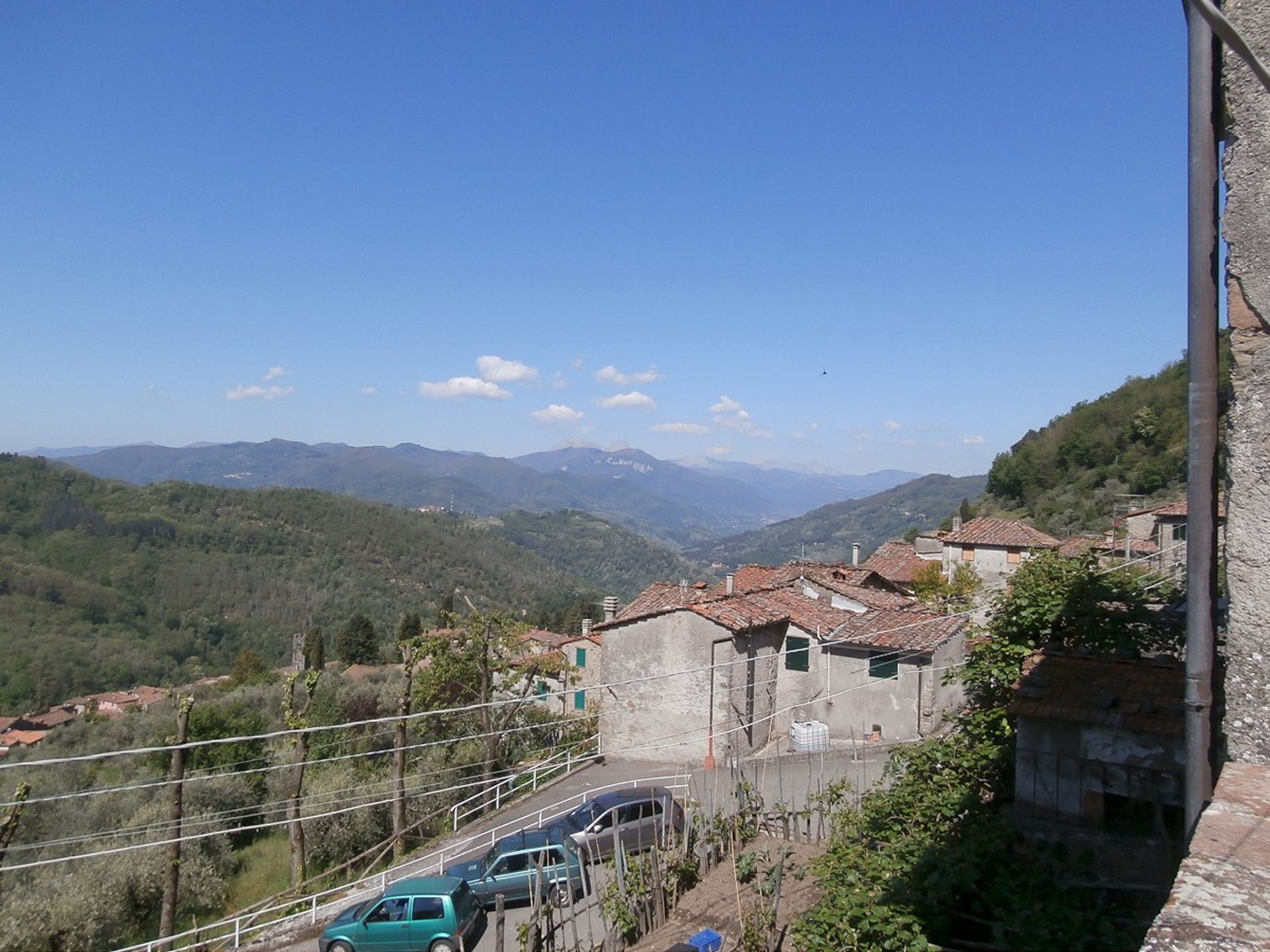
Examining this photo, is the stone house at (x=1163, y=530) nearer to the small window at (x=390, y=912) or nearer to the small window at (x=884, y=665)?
the small window at (x=884, y=665)

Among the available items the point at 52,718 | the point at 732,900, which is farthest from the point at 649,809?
the point at 52,718

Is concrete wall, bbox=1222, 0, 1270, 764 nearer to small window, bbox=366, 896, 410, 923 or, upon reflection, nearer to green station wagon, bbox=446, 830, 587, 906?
green station wagon, bbox=446, 830, 587, 906

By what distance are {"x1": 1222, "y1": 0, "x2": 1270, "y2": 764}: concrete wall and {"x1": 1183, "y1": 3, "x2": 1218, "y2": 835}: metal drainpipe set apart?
3.0 inches

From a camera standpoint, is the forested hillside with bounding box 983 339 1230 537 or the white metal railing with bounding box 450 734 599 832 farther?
the forested hillside with bounding box 983 339 1230 537

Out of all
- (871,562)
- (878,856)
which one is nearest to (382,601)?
(871,562)

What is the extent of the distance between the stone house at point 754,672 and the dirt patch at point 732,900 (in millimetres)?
8764

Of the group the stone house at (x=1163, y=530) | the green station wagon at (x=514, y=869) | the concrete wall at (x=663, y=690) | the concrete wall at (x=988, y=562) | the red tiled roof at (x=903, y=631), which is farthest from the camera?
the concrete wall at (x=988, y=562)

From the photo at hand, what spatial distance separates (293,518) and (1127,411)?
401 feet

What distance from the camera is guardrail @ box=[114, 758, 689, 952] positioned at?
13.8m

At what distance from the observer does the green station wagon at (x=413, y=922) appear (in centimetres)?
1155

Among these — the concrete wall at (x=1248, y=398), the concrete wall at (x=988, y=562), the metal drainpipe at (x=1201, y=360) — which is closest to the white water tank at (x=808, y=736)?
the metal drainpipe at (x=1201, y=360)

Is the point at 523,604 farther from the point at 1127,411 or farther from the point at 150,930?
the point at 150,930

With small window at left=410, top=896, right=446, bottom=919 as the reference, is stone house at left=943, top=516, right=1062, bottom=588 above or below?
above

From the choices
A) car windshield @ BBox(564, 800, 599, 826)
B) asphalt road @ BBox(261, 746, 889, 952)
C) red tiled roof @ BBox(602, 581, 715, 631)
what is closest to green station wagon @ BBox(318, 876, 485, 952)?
asphalt road @ BBox(261, 746, 889, 952)
